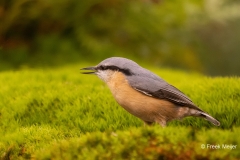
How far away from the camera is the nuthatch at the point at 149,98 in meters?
3.94

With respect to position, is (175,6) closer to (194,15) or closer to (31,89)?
(194,15)

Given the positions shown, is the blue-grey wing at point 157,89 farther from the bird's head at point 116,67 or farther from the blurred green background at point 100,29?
the blurred green background at point 100,29

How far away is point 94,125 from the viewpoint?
14.8 feet

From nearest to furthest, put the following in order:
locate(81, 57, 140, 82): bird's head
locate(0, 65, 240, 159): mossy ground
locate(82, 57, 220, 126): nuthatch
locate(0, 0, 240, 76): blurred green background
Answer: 1. locate(0, 65, 240, 159): mossy ground
2. locate(82, 57, 220, 126): nuthatch
3. locate(81, 57, 140, 82): bird's head
4. locate(0, 0, 240, 76): blurred green background

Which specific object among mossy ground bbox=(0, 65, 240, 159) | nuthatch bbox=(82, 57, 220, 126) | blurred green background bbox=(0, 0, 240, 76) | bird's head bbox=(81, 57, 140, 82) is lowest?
mossy ground bbox=(0, 65, 240, 159)

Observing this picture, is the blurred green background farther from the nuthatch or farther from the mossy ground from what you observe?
the nuthatch

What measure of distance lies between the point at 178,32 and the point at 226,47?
7.51ft

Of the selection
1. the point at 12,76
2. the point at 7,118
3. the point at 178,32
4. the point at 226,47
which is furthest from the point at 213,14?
the point at 7,118

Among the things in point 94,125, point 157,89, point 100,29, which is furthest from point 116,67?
point 100,29

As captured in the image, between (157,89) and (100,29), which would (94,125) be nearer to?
(157,89)

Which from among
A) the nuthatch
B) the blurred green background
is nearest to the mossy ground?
the nuthatch

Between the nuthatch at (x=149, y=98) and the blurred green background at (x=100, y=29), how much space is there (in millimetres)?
4473

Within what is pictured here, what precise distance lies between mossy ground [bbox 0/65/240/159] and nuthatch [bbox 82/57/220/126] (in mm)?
148

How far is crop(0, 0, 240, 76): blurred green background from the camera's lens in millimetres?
8805
